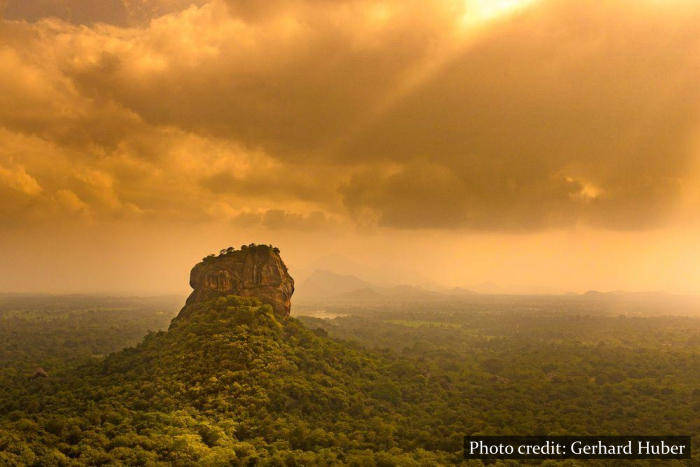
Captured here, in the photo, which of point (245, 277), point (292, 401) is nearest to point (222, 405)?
point (292, 401)

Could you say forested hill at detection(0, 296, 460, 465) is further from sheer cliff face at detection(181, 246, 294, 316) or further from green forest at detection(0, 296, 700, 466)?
sheer cliff face at detection(181, 246, 294, 316)

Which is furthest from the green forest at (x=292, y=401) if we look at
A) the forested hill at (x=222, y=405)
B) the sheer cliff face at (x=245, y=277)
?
the sheer cliff face at (x=245, y=277)

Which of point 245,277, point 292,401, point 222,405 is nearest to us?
point 222,405

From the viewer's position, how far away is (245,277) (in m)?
65.2

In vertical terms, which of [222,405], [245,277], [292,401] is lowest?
[292,401]

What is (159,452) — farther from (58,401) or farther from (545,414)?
(545,414)

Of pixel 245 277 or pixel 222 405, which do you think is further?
pixel 245 277

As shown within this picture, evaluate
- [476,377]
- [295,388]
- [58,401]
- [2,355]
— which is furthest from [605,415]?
[2,355]

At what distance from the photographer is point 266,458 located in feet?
103

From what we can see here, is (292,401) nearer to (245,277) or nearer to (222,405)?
(222,405)

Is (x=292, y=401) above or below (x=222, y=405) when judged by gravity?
below

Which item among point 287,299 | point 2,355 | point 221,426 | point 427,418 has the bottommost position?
point 2,355

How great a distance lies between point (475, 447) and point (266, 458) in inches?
785

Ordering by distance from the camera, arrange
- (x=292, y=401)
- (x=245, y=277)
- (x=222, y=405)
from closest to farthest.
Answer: (x=222, y=405)
(x=292, y=401)
(x=245, y=277)
